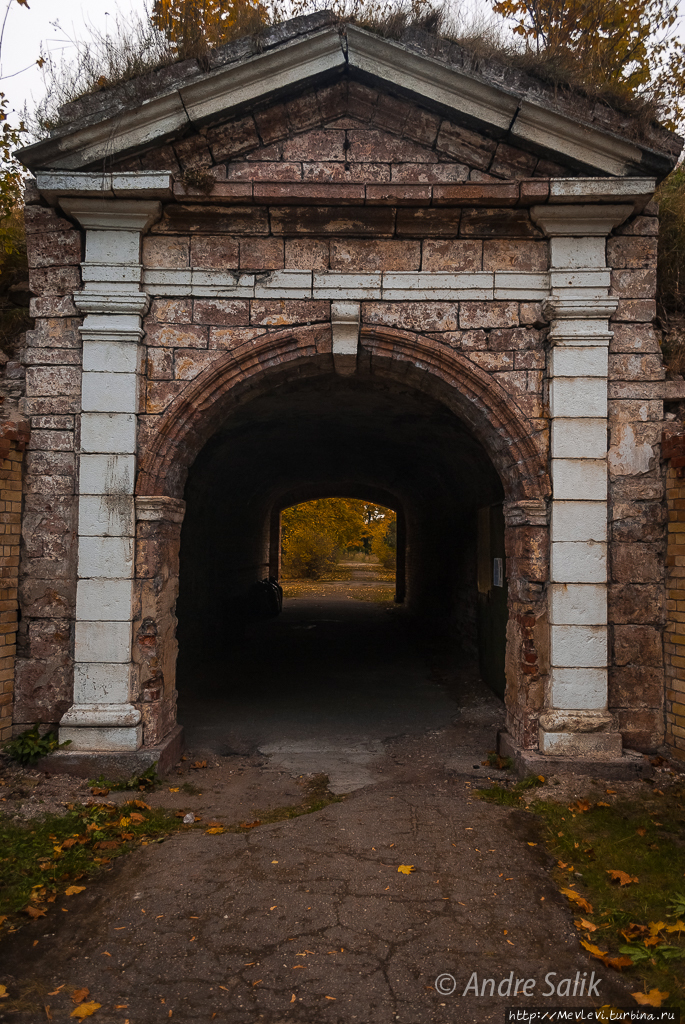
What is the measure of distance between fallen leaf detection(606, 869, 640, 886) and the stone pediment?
483 centimetres

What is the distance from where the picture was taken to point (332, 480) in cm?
1376

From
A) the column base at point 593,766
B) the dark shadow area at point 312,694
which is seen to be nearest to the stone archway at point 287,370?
the column base at point 593,766

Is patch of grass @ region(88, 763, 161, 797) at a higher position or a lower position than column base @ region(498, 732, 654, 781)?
lower

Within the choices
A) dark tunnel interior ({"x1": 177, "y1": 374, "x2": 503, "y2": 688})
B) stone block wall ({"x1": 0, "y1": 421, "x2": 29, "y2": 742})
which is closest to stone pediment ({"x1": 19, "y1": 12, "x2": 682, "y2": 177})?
stone block wall ({"x1": 0, "y1": 421, "x2": 29, "y2": 742})

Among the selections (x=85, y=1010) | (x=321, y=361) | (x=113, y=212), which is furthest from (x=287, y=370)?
(x=85, y=1010)

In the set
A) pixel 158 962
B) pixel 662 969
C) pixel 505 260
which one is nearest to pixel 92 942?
pixel 158 962

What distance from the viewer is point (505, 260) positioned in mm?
Answer: 5172

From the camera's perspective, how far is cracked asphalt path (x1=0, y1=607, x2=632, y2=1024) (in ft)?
8.62

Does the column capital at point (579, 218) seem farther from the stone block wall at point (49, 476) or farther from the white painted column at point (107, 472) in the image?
the stone block wall at point (49, 476)

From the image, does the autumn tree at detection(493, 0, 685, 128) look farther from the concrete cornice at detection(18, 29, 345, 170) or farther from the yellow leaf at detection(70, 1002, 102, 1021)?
the yellow leaf at detection(70, 1002, 102, 1021)

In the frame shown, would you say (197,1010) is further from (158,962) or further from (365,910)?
(365,910)

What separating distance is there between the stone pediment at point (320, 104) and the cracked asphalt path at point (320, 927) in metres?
4.93

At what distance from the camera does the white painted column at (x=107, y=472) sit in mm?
4832

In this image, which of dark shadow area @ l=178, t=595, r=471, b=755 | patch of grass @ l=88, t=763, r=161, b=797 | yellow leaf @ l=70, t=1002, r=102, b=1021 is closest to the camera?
yellow leaf @ l=70, t=1002, r=102, b=1021
